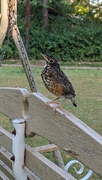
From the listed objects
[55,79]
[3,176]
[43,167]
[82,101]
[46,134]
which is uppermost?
[55,79]

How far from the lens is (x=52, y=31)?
19797 mm

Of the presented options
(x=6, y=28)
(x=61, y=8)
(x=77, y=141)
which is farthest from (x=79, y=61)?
(x=77, y=141)

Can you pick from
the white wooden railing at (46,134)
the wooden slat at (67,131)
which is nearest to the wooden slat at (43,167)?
the white wooden railing at (46,134)

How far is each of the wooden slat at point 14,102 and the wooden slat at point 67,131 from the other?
0.07 metres

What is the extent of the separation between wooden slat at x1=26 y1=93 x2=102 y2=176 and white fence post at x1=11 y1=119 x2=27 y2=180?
0.11ft

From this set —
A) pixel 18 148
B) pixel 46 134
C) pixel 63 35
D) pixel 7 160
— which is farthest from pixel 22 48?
pixel 63 35

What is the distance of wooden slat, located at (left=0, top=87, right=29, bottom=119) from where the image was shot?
1757mm

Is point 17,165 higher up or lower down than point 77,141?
lower down

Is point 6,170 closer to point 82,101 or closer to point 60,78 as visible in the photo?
point 60,78

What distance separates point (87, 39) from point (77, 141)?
18.1 metres

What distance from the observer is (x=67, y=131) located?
1.41 meters

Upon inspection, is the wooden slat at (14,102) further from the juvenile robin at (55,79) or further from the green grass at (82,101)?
the green grass at (82,101)

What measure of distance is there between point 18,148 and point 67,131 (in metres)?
0.40

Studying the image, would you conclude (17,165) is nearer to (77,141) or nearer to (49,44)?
(77,141)
